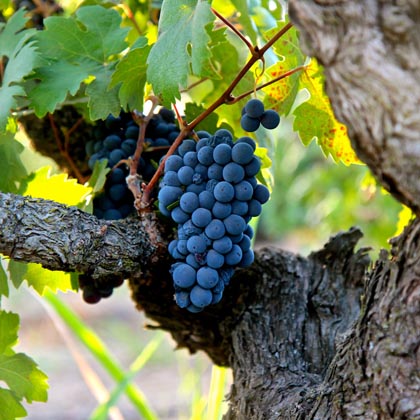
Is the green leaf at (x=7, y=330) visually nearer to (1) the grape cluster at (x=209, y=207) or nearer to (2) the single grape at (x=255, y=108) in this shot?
(1) the grape cluster at (x=209, y=207)

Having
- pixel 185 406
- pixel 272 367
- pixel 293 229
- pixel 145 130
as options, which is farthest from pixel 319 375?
pixel 293 229

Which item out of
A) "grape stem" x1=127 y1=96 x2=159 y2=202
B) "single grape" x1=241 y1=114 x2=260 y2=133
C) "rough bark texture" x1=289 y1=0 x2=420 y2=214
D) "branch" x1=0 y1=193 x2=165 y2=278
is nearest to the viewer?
"rough bark texture" x1=289 y1=0 x2=420 y2=214

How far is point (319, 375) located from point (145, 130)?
0.53 meters

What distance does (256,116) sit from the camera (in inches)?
40.3

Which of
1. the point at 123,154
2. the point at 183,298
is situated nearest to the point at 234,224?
the point at 183,298

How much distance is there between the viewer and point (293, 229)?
6879mm

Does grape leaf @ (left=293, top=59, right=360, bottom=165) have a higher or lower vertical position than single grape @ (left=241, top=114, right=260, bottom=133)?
higher

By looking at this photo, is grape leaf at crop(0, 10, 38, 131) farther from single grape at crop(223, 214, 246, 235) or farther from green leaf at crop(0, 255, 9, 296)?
single grape at crop(223, 214, 246, 235)

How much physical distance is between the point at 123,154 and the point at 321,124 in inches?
14.3

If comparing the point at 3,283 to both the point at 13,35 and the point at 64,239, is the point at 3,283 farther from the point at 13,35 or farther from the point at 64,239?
the point at 13,35

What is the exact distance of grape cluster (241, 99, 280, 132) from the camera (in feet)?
3.34

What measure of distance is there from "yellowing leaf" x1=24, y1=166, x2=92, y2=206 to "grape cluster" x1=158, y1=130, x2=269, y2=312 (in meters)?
0.25

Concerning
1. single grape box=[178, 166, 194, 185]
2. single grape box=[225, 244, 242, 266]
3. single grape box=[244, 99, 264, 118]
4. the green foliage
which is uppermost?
single grape box=[244, 99, 264, 118]

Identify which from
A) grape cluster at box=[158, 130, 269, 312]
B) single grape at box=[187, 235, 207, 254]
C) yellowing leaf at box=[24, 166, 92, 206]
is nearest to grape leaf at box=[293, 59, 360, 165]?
grape cluster at box=[158, 130, 269, 312]
